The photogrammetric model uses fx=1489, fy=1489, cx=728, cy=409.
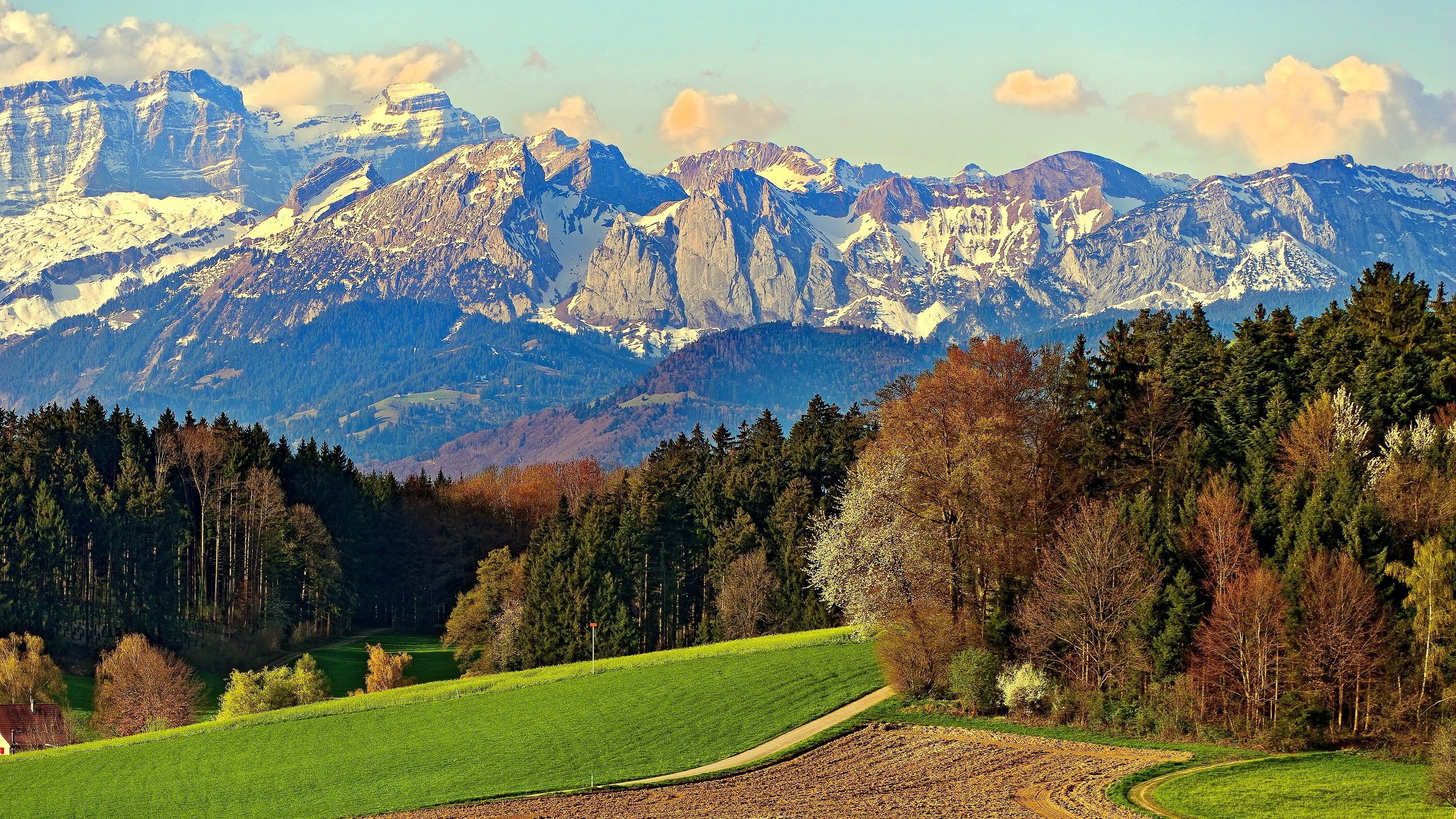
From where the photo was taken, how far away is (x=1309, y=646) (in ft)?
189

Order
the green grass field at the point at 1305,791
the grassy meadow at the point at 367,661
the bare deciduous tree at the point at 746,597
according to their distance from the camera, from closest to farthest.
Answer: the green grass field at the point at 1305,791, the bare deciduous tree at the point at 746,597, the grassy meadow at the point at 367,661

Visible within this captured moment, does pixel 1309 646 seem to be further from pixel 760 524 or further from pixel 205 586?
pixel 205 586

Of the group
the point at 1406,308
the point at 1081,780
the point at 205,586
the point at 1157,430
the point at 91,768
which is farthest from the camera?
the point at 205,586

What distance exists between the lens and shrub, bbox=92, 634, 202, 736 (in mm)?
85812

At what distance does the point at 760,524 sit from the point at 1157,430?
39.4 m

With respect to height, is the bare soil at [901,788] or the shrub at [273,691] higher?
the shrub at [273,691]

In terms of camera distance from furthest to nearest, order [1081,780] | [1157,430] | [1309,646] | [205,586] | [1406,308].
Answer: [205,586] < [1406,308] < [1157,430] < [1309,646] < [1081,780]

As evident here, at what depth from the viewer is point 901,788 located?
51.5 meters

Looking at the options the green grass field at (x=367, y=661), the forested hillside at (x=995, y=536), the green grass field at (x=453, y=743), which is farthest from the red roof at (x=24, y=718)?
the forested hillside at (x=995, y=536)

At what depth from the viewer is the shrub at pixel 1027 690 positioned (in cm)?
6328

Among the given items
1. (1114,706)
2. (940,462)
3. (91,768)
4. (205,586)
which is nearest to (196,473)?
(205,586)

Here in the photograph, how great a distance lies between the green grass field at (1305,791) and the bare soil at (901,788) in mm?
2497

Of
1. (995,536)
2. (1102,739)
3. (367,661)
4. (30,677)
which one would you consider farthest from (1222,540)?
(30,677)

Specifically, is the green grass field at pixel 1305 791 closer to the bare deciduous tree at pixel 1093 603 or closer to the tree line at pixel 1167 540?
the tree line at pixel 1167 540
